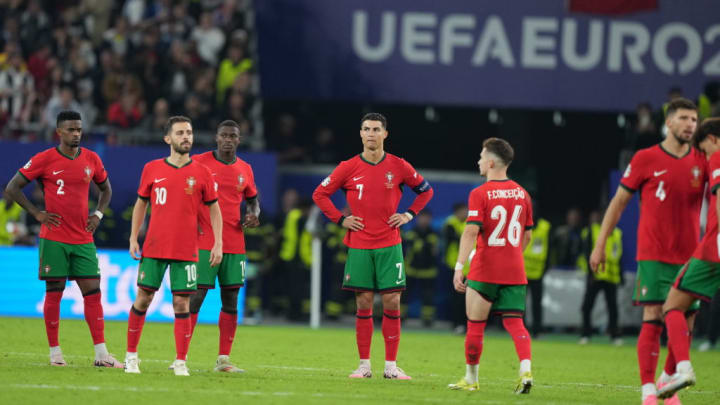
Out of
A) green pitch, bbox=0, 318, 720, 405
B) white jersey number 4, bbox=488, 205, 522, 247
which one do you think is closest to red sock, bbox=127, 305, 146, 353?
green pitch, bbox=0, 318, 720, 405

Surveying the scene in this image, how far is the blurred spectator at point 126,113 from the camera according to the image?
21.6 meters

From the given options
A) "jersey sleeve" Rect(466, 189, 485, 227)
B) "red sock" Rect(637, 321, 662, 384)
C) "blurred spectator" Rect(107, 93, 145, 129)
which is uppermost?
"blurred spectator" Rect(107, 93, 145, 129)

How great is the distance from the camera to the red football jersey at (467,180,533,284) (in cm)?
971

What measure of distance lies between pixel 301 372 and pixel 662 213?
14.1 feet

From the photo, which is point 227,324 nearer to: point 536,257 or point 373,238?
point 373,238

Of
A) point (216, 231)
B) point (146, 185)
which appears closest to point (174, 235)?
point (216, 231)

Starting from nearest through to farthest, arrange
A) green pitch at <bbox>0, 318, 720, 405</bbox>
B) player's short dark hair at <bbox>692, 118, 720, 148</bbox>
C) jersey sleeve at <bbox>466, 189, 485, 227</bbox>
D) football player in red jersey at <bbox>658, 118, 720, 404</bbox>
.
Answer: football player in red jersey at <bbox>658, 118, 720, 404</bbox> → player's short dark hair at <bbox>692, 118, 720, 148</bbox> → green pitch at <bbox>0, 318, 720, 405</bbox> → jersey sleeve at <bbox>466, 189, 485, 227</bbox>

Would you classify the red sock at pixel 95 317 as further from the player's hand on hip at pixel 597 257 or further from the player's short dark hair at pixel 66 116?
the player's hand on hip at pixel 597 257

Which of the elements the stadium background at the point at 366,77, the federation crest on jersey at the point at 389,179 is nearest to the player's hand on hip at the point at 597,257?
the federation crest on jersey at the point at 389,179

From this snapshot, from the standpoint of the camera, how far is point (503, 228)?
9.77 m

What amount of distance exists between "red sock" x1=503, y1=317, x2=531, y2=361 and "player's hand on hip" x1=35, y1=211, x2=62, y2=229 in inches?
170

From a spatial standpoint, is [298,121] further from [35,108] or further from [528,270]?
[528,270]

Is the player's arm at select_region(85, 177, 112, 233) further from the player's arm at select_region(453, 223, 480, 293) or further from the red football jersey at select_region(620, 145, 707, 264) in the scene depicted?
the red football jersey at select_region(620, 145, 707, 264)

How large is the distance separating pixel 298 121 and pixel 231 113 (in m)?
2.87
